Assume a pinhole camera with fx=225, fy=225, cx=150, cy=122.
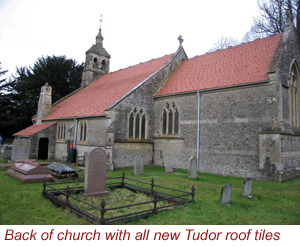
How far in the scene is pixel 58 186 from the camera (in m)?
9.80

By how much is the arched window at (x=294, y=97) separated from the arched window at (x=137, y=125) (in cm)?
992

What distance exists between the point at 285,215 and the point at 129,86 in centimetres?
1477

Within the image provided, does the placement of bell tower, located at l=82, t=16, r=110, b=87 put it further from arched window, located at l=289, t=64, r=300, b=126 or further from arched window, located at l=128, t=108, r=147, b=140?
arched window, located at l=289, t=64, r=300, b=126

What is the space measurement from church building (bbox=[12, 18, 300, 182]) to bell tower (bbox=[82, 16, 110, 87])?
691 centimetres

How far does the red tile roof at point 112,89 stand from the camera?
18031 millimetres

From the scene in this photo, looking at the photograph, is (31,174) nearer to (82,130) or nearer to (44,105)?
(82,130)

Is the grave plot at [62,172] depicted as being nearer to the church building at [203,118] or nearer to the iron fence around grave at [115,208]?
the iron fence around grave at [115,208]

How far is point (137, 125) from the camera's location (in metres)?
17.0

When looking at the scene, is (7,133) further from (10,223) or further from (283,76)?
(283,76)

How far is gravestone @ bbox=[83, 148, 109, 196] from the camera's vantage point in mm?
8297

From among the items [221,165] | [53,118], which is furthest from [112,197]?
[53,118]

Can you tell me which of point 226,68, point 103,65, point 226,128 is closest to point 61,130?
point 103,65

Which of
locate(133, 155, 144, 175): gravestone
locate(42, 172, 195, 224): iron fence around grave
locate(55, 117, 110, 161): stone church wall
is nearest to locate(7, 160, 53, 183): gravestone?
locate(42, 172, 195, 224): iron fence around grave

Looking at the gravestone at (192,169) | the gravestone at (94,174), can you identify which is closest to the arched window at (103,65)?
the gravestone at (192,169)
